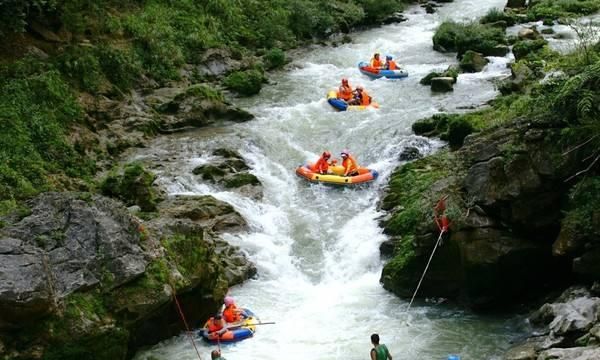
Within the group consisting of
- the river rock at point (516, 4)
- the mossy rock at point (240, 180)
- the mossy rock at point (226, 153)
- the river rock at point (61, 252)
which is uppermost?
the river rock at point (61, 252)

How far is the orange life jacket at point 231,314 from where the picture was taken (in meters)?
13.0

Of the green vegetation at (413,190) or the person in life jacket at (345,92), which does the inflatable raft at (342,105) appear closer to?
the person in life jacket at (345,92)

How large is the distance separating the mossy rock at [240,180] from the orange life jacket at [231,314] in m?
5.56

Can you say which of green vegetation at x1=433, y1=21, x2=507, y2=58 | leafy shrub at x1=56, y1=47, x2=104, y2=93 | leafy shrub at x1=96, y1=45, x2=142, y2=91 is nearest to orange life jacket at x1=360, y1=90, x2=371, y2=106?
green vegetation at x1=433, y1=21, x2=507, y2=58

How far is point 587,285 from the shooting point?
11.4 m

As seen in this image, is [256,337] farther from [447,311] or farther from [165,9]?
[165,9]

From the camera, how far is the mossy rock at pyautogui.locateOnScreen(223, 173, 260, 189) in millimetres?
18312

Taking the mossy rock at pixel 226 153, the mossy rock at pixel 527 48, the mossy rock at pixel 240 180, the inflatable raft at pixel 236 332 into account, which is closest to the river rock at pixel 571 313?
the inflatable raft at pixel 236 332

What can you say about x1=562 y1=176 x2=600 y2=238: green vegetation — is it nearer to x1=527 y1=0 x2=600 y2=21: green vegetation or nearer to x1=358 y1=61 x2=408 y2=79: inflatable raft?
x1=358 y1=61 x2=408 y2=79: inflatable raft

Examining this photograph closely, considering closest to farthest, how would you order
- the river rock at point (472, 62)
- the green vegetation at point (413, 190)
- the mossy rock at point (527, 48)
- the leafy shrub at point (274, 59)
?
the green vegetation at point (413, 190)
the mossy rock at point (527, 48)
the river rock at point (472, 62)
the leafy shrub at point (274, 59)

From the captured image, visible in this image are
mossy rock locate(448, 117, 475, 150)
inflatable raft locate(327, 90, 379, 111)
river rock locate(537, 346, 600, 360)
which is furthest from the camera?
inflatable raft locate(327, 90, 379, 111)

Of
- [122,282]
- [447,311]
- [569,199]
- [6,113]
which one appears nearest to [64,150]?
[6,113]

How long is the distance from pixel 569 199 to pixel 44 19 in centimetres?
1576

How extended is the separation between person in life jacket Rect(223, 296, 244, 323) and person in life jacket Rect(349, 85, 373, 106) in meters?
11.1
